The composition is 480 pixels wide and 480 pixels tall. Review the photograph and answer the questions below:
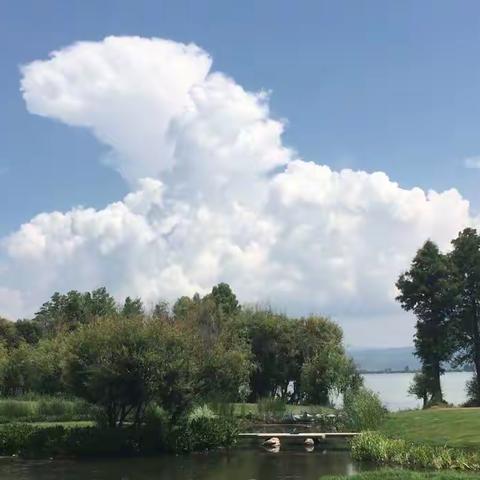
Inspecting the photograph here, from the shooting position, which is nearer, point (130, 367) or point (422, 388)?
point (130, 367)

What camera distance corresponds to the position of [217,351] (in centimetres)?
3666

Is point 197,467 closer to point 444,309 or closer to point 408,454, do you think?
point 408,454

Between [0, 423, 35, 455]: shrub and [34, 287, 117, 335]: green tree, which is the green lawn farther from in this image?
[34, 287, 117, 335]: green tree

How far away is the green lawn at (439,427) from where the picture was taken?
96.7 feet

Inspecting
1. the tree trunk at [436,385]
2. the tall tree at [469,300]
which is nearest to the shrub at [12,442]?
the tree trunk at [436,385]

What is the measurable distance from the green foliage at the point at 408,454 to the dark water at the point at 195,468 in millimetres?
987

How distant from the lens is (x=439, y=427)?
110 ft

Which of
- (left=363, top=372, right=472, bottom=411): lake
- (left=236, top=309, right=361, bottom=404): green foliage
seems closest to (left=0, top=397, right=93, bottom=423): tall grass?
(left=363, top=372, right=472, bottom=411): lake

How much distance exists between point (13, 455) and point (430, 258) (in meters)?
37.2

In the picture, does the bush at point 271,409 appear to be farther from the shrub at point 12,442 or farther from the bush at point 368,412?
the shrub at point 12,442

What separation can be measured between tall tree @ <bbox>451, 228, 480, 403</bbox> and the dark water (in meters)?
26.4

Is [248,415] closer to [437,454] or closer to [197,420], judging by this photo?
[197,420]

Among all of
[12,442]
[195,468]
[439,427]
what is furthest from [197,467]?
[439,427]

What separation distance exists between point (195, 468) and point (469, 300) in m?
34.8
